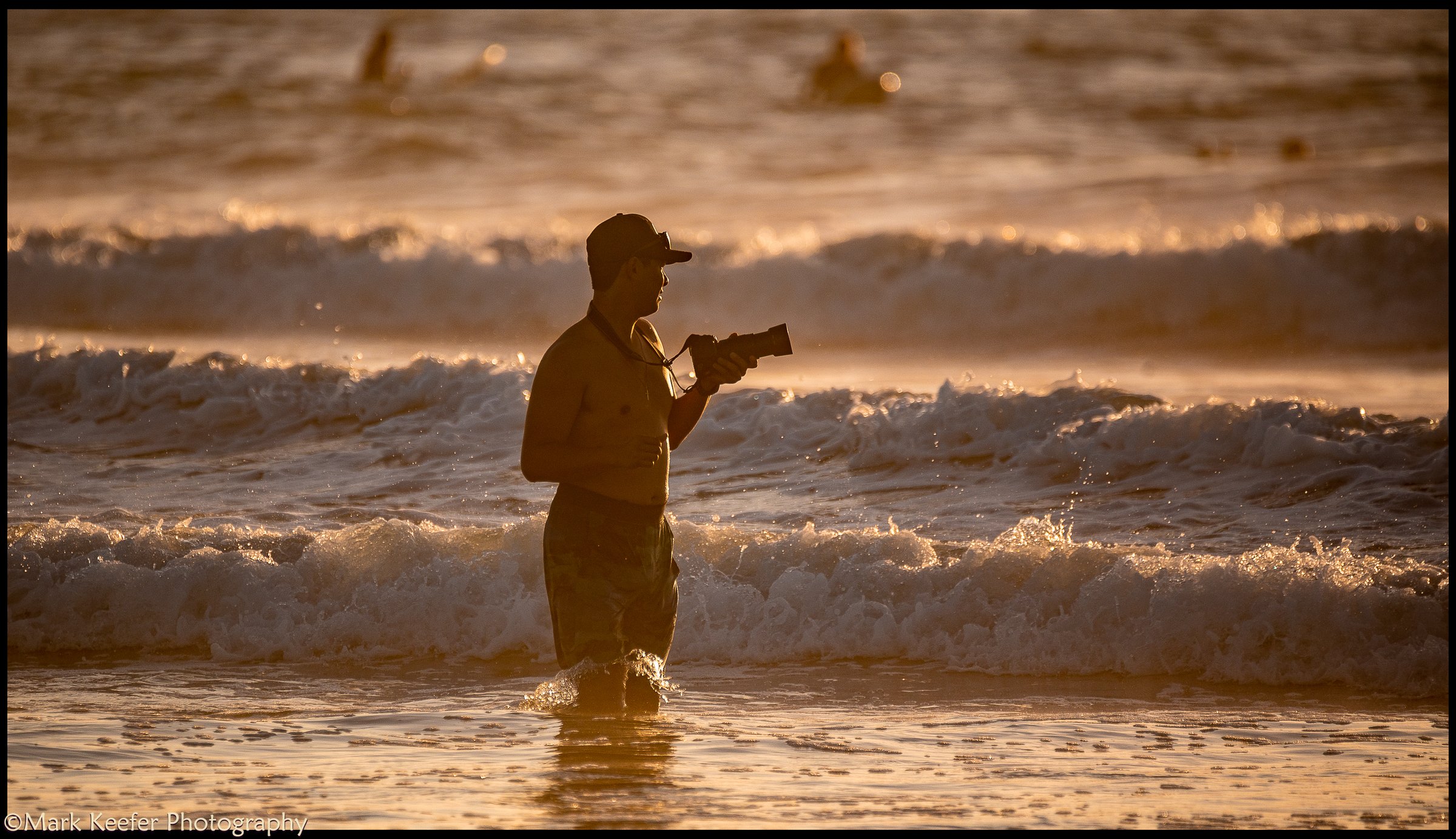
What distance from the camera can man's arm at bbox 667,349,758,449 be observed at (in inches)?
187

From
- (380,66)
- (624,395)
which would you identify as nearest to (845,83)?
(380,66)

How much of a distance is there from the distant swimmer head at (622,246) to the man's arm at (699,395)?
37 centimetres

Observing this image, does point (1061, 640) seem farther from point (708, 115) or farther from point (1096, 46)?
point (1096, 46)

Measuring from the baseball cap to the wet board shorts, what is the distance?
2.46 ft

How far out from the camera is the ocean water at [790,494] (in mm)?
5281

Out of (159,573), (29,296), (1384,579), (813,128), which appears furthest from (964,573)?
(813,128)

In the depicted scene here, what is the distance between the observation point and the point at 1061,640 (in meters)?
6.93

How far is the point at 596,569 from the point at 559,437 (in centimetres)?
45

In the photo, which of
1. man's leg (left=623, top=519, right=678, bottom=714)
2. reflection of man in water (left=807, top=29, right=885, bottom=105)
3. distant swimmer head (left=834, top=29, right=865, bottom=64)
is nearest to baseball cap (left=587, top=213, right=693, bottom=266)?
man's leg (left=623, top=519, right=678, bottom=714)

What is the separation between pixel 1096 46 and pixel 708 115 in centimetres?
925

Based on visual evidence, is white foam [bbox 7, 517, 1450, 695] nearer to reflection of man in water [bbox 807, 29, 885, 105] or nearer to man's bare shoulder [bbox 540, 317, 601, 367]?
man's bare shoulder [bbox 540, 317, 601, 367]

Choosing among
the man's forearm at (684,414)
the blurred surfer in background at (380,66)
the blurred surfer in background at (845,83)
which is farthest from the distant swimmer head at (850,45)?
the man's forearm at (684,414)

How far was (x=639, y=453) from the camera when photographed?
483 cm

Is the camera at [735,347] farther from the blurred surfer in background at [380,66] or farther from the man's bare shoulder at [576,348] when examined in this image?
→ the blurred surfer in background at [380,66]
